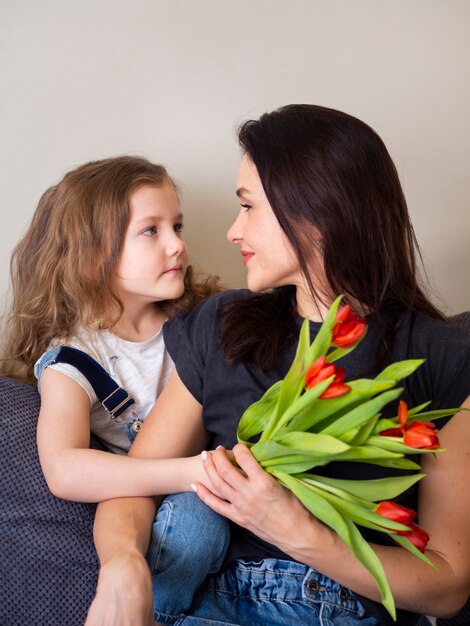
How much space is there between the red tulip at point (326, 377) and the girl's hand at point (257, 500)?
0.21 m

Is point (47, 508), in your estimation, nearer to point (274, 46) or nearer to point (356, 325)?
point (356, 325)

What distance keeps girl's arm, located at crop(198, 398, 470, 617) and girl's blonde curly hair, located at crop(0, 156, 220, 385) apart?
728 mm

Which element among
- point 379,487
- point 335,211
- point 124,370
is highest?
point 335,211

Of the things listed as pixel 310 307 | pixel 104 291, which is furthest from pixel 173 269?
pixel 310 307

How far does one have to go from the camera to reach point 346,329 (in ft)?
3.59

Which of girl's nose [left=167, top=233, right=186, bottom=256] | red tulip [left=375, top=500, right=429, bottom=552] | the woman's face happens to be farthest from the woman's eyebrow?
red tulip [left=375, top=500, right=429, bottom=552]

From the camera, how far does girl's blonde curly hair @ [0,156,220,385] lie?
6.23ft

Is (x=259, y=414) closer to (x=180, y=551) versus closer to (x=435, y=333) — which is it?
(x=180, y=551)

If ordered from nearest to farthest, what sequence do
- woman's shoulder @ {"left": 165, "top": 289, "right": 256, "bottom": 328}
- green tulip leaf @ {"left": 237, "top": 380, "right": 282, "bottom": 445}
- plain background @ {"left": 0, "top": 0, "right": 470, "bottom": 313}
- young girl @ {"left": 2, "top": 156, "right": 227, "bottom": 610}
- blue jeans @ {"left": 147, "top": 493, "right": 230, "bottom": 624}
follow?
green tulip leaf @ {"left": 237, "top": 380, "right": 282, "bottom": 445} < blue jeans @ {"left": 147, "top": 493, "right": 230, "bottom": 624} < woman's shoulder @ {"left": 165, "top": 289, "right": 256, "bottom": 328} < young girl @ {"left": 2, "top": 156, "right": 227, "bottom": 610} < plain background @ {"left": 0, "top": 0, "right": 470, "bottom": 313}

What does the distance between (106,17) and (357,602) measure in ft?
5.46

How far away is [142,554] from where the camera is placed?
1338 millimetres

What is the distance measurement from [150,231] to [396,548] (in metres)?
0.97

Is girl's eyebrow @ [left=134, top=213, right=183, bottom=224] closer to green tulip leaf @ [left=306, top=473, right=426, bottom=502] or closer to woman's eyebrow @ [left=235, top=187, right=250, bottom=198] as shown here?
woman's eyebrow @ [left=235, top=187, right=250, bottom=198]

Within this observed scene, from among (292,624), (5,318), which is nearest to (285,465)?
(292,624)
